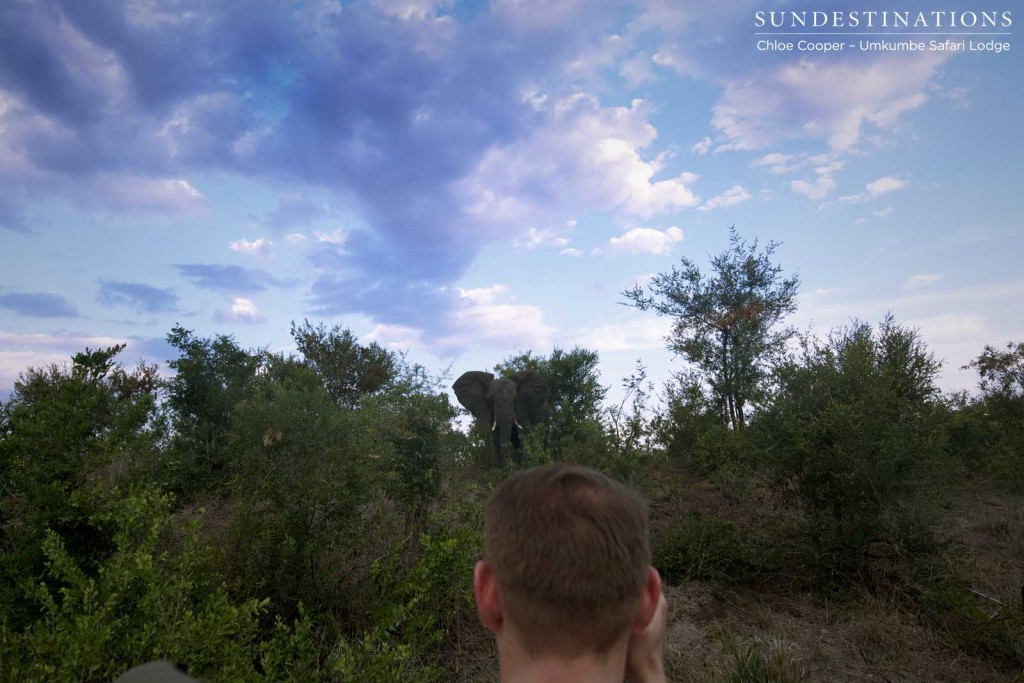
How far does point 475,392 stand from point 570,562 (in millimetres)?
17565

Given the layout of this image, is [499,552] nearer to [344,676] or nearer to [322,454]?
[344,676]

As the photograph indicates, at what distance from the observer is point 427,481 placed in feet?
27.3

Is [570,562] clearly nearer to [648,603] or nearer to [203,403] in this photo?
[648,603]

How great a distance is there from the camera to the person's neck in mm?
1522

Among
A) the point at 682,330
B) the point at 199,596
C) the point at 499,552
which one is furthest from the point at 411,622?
the point at 682,330

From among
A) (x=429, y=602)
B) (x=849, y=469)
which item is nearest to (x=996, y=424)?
(x=849, y=469)

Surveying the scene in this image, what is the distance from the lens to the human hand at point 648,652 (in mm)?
1678

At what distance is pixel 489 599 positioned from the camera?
67.2 inches

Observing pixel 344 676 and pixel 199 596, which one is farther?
pixel 199 596

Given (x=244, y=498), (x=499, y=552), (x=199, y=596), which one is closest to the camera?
(x=499, y=552)

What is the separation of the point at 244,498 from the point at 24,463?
5.81 ft

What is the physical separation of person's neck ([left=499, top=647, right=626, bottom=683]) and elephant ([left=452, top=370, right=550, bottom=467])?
629 inches

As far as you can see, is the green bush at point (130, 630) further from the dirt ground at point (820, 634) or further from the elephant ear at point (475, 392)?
the elephant ear at point (475, 392)

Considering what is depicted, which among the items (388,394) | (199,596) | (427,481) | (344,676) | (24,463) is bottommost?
(344,676)
